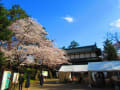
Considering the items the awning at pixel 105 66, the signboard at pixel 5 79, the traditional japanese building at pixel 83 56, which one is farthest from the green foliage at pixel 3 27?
the traditional japanese building at pixel 83 56

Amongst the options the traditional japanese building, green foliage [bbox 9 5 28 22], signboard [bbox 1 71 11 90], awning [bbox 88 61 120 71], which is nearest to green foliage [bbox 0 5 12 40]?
signboard [bbox 1 71 11 90]

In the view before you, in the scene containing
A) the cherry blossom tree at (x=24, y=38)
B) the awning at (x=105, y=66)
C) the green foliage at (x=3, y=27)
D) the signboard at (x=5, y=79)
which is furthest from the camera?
the cherry blossom tree at (x=24, y=38)

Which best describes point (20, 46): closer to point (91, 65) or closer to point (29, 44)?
point (29, 44)

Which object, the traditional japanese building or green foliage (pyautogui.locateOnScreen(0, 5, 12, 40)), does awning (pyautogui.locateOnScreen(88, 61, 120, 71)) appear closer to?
green foliage (pyautogui.locateOnScreen(0, 5, 12, 40))

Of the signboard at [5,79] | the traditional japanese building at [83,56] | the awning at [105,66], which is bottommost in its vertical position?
the signboard at [5,79]

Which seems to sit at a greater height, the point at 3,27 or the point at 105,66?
the point at 3,27

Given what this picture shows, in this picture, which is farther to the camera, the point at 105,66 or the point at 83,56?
the point at 83,56

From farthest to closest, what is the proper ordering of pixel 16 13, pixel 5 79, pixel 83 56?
pixel 83 56, pixel 16 13, pixel 5 79

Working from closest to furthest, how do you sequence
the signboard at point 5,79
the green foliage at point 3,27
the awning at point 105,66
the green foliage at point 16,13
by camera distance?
the signboard at point 5,79 < the green foliage at point 3,27 < the awning at point 105,66 < the green foliage at point 16,13

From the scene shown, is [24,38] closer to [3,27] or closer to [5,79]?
Answer: [3,27]

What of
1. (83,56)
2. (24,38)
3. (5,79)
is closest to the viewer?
(5,79)

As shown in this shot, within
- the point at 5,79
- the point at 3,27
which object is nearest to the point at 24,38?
the point at 3,27

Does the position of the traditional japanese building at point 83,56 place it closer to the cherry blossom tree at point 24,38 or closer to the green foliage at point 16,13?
the cherry blossom tree at point 24,38

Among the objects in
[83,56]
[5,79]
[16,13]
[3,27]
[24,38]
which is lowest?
[5,79]
